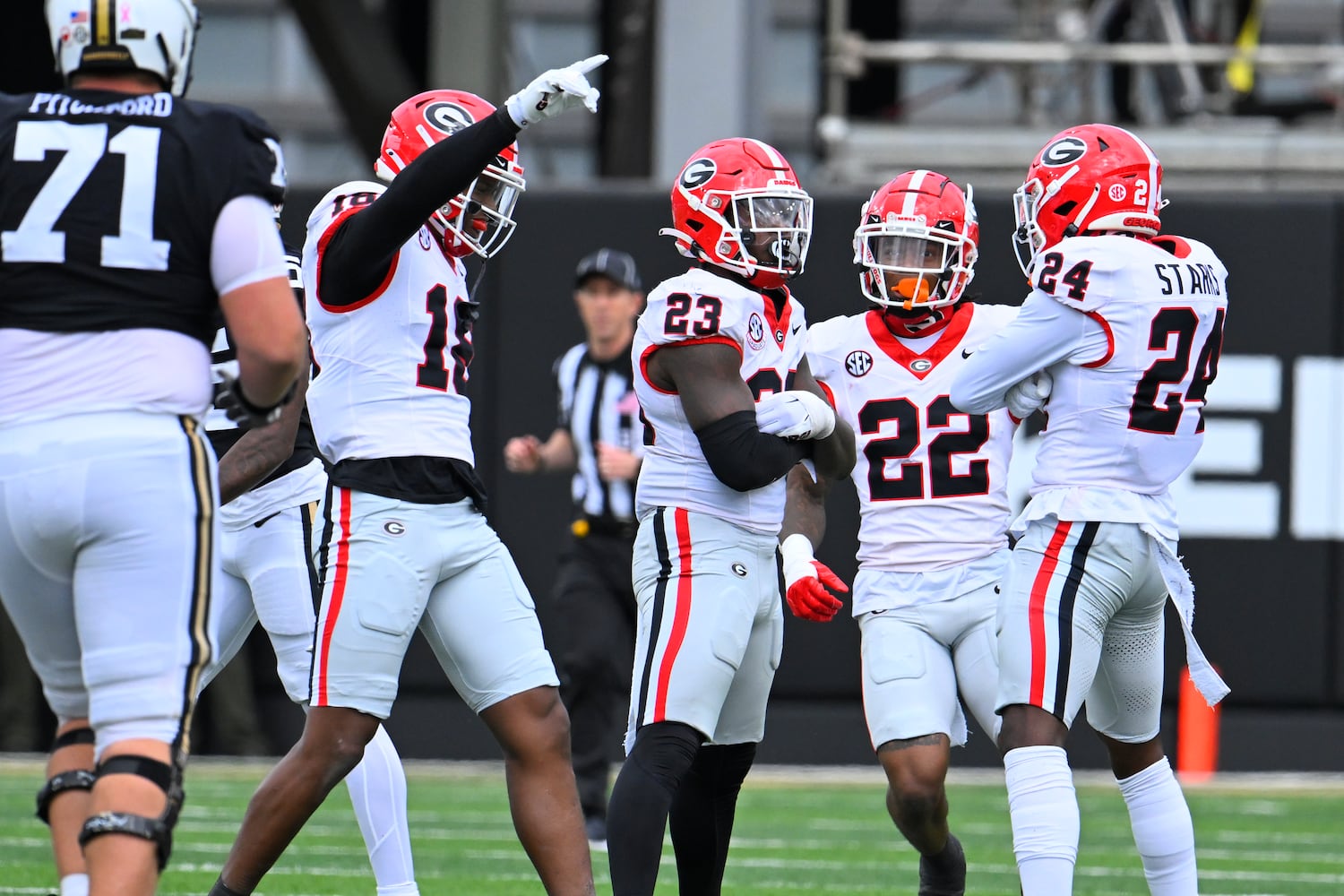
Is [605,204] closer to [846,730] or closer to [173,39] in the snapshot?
[846,730]

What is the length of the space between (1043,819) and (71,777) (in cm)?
203

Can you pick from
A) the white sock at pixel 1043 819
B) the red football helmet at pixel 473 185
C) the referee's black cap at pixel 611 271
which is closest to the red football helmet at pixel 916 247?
the red football helmet at pixel 473 185

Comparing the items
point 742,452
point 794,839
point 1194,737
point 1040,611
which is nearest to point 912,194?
point 742,452

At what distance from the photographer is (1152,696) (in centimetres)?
460

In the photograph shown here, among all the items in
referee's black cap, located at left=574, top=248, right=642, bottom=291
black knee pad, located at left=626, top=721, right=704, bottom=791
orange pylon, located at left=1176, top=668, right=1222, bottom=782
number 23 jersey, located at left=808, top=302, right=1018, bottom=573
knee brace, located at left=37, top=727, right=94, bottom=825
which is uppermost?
referee's black cap, located at left=574, top=248, right=642, bottom=291

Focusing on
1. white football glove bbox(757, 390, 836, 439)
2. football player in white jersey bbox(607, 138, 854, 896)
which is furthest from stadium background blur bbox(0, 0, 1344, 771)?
white football glove bbox(757, 390, 836, 439)

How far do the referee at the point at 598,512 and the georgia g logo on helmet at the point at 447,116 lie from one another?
8.69ft

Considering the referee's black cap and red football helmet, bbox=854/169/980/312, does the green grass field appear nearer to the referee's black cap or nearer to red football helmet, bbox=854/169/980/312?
red football helmet, bbox=854/169/980/312

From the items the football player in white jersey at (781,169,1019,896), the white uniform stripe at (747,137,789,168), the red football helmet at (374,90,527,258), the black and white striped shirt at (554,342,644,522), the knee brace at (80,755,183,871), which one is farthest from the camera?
the black and white striped shirt at (554,342,644,522)

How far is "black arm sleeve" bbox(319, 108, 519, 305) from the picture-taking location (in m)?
4.02

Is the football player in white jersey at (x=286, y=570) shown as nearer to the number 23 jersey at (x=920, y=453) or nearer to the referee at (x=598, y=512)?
the number 23 jersey at (x=920, y=453)

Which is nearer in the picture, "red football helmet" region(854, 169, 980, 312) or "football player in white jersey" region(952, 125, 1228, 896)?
"football player in white jersey" region(952, 125, 1228, 896)

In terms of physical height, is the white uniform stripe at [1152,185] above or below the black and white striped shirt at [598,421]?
above

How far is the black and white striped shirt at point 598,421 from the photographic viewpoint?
7.64m
